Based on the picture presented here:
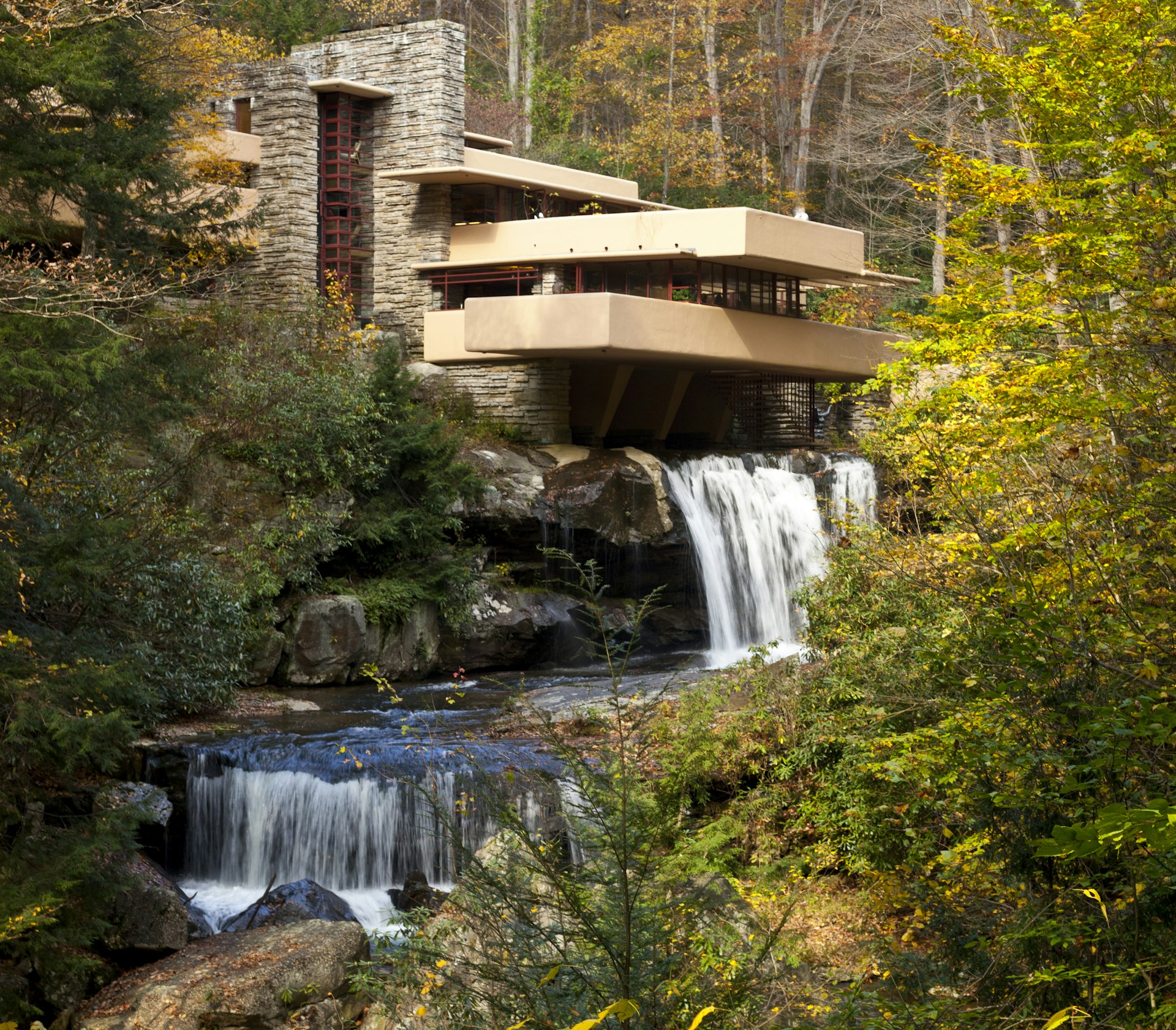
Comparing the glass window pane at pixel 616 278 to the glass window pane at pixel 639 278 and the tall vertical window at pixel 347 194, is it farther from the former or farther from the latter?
the tall vertical window at pixel 347 194

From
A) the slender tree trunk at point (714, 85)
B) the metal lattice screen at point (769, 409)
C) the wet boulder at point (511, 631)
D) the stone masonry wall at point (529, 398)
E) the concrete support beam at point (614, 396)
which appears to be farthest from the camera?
the slender tree trunk at point (714, 85)

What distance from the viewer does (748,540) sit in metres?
Result: 22.7

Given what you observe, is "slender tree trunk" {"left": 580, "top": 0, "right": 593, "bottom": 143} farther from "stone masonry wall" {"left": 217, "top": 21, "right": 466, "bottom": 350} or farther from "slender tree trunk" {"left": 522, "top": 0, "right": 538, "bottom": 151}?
"stone masonry wall" {"left": 217, "top": 21, "right": 466, "bottom": 350}

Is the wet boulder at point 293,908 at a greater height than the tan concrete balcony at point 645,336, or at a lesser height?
lesser

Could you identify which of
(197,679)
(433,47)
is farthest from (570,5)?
(197,679)

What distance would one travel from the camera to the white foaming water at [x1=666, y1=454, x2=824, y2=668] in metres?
22.0

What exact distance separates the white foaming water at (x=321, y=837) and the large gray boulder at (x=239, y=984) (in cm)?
209

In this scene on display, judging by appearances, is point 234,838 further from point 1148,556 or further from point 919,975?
point 1148,556

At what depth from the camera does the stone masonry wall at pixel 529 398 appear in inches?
942

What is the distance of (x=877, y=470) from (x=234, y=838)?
51.9 ft

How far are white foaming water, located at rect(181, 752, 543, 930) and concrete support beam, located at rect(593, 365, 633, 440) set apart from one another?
13600 millimetres

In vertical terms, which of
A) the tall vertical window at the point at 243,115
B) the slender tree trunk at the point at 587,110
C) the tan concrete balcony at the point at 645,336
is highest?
the slender tree trunk at the point at 587,110

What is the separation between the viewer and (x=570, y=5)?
152 ft

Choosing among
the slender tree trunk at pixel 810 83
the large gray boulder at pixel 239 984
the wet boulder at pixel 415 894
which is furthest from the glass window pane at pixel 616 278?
the large gray boulder at pixel 239 984
